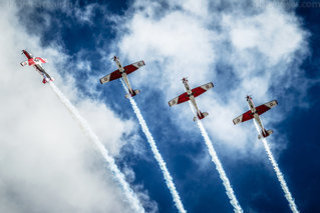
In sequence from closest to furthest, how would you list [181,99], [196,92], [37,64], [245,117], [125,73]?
[37,64], [196,92], [181,99], [245,117], [125,73]

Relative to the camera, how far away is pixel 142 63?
7244cm

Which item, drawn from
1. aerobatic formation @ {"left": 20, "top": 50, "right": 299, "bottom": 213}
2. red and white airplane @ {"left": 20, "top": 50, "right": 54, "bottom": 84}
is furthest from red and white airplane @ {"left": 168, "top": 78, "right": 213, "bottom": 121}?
red and white airplane @ {"left": 20, "top": 50, "right": 54, "bottom": 84}

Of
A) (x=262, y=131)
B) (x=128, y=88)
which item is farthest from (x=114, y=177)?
(x=262, y=131)

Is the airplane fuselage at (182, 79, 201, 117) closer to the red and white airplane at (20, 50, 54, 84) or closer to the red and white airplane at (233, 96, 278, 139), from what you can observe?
the red and white airplane at (233, 96, 278, 139)

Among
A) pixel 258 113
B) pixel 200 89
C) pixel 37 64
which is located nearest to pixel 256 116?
pixel 258 113

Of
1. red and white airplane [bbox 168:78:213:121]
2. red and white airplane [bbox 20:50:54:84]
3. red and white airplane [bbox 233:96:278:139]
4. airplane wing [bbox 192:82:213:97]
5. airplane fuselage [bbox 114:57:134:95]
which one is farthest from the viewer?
airplane fuselage [bbox 114:57:134:95]

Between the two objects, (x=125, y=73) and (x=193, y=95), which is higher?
(x=125, y=73)

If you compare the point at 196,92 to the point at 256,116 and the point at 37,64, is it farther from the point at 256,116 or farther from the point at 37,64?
the point at 37,64

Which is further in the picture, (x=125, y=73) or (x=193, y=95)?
(x=125, y=73)

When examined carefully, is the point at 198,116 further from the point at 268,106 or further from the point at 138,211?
the point at 138,211

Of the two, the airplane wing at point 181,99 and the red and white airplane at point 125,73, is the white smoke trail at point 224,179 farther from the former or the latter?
the red and white airplane at point 125,73

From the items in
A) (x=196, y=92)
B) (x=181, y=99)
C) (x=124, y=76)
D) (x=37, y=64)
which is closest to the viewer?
(x=37, y=64)

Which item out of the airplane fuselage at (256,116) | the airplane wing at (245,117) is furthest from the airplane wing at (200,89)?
the airplane wing at (245,117)

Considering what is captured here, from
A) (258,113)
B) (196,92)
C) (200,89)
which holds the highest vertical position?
(200,89)
